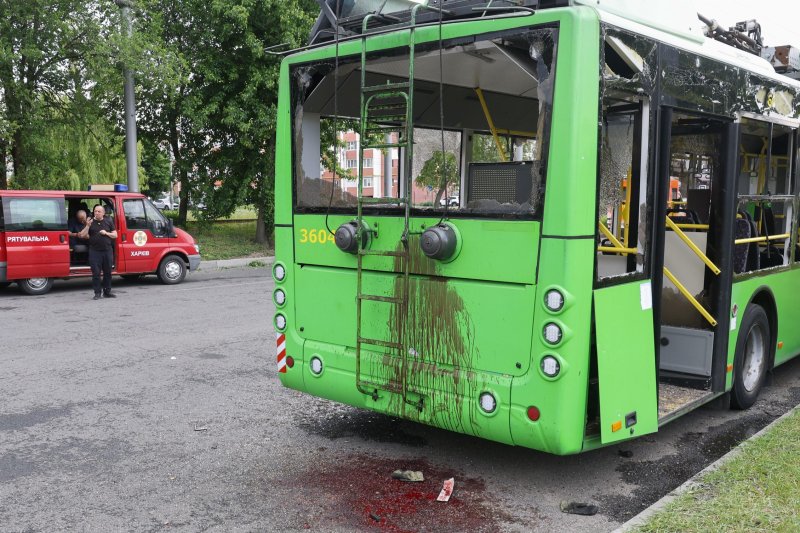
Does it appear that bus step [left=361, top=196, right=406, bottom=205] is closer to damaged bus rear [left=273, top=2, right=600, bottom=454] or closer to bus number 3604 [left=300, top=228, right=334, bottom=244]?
damaged bus rear [left=273, top=2, right=600, bottom=454]

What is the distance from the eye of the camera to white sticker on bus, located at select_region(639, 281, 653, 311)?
4699 millimetres

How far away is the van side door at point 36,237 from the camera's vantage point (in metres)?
13.5

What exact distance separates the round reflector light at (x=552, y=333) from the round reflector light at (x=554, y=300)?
0.09 meters

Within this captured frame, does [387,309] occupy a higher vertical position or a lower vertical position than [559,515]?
higher

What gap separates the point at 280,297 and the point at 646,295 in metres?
2.69

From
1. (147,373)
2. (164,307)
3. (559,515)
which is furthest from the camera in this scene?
(164,307)

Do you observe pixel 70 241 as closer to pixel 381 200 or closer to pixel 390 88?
pixel 381 200

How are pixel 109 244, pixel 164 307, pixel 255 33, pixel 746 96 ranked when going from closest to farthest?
pixel 746 96
pixel 164 307
pixel 109 244
pixel 255 33

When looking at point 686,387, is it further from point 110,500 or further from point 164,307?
point 164,307

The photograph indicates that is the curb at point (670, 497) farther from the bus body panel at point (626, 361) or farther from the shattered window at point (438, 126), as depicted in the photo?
the shattered window at point (438, 126)

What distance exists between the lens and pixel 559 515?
438cm

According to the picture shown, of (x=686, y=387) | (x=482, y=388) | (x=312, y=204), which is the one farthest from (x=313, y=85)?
(x=686, y=387)

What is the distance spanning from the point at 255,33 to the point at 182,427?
57.4 ft

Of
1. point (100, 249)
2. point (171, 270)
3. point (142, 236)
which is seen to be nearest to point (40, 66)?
point (142, 236)
